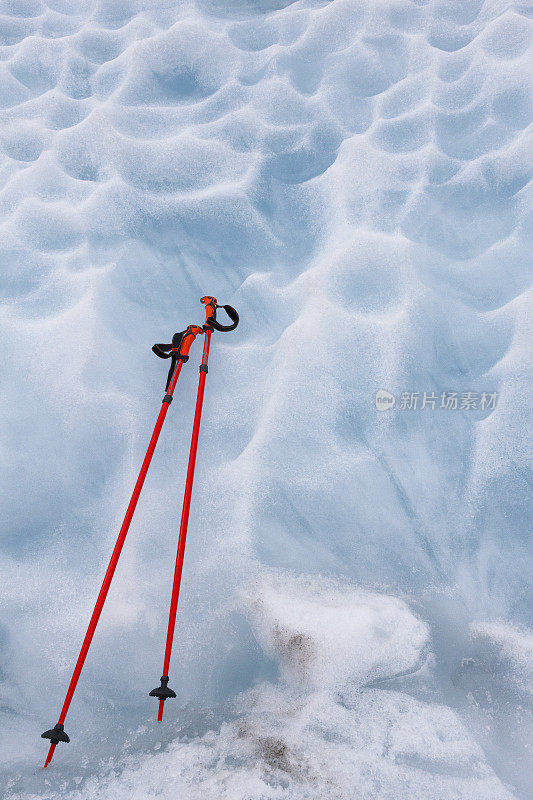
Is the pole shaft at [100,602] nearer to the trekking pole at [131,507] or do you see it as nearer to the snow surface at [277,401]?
the trekking pole at [131,507]

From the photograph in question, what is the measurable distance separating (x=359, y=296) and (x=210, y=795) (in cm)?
156

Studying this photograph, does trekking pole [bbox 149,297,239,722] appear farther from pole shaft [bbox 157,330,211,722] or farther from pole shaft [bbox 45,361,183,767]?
pole shaft [bbox 45,361,183,767]

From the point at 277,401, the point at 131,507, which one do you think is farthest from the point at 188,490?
the point at 277,401

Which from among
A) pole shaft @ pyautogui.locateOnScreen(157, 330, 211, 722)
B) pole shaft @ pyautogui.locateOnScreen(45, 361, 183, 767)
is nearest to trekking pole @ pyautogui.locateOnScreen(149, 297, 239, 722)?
pole shaft @ pyautogui.locateOnScreen(157, 330, 211, 722)

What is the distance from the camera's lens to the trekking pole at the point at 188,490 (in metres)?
1.17

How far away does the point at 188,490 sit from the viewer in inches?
54.9

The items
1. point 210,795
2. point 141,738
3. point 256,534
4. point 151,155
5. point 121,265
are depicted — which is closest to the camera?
point 210,795

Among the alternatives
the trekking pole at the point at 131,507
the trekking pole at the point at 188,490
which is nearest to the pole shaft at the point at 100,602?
the trekking pole at the point at 131,507

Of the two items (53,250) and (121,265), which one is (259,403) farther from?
(53,250)

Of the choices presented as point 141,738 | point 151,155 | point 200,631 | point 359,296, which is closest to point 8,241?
point 151,155

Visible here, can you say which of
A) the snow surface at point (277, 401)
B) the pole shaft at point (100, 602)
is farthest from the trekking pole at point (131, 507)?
the snow surface at point (277, 401)

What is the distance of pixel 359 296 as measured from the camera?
75.2 inches

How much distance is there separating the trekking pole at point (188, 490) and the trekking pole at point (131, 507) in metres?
0.06

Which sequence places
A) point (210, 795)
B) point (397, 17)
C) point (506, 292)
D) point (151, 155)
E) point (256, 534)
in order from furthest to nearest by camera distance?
point (397, 17), point (151, 155), point (506, 292), point (256, 534), point (210, 795)
